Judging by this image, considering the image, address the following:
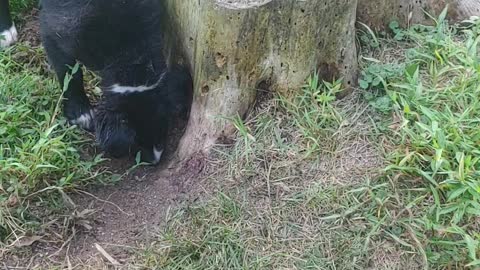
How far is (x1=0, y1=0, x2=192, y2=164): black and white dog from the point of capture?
303cm

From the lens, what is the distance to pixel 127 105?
3.14 meters

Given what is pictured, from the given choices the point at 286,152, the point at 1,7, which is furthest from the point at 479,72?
the point at 1,7

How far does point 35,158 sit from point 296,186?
1041 millimetres

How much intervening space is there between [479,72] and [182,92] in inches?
50.4

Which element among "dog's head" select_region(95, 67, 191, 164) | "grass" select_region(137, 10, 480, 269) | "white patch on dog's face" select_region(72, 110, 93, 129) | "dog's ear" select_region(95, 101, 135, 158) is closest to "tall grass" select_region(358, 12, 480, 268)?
"grass" select_region(137, 10, 480, 269)

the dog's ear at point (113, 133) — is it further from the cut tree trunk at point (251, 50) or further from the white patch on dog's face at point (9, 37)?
the white patch on dog's face at point (9, 37)

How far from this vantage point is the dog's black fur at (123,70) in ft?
9.91

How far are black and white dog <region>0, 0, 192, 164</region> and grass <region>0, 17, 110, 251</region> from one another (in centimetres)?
13

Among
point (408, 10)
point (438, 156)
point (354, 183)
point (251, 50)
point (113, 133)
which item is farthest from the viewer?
point (408, 10)

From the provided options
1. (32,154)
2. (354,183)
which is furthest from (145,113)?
(354,183)

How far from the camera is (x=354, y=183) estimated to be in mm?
2623

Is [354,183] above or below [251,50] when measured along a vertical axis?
below

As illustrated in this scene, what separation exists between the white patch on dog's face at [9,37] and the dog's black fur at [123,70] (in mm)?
624

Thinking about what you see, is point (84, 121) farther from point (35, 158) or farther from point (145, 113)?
point (35, 158)
